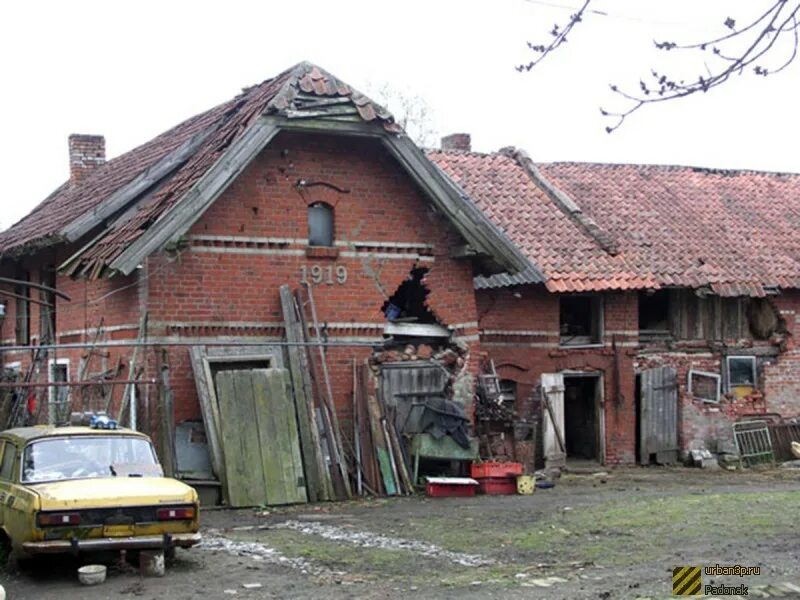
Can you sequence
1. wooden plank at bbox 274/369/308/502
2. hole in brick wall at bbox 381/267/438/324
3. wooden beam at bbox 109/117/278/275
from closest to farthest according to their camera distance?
wooden beam at bbox 109/117/278/275 < wooden plank at bbox 274/369/308/502 < hole in brick wall at bbox 381/267/438/324

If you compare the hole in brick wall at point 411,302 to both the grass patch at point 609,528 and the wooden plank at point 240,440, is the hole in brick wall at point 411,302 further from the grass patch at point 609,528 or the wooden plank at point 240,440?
the grass patch at point 609,528

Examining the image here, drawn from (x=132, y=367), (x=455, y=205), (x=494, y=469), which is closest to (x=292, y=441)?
(x=132, y=367)

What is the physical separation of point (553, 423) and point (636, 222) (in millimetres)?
5787

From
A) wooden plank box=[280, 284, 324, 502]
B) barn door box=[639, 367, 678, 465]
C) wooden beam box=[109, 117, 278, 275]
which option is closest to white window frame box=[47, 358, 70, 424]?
wooden beam box=[109, 117, 278, 275]

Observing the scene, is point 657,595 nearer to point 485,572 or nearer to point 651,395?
point 485,572

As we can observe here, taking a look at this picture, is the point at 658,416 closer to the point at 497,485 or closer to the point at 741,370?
the point at 741,370

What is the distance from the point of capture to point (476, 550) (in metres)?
13.4

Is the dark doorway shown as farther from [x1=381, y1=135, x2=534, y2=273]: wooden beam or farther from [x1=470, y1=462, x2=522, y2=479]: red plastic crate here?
[x1=381, y1=135, x2=534, y2=273]: wooden beam

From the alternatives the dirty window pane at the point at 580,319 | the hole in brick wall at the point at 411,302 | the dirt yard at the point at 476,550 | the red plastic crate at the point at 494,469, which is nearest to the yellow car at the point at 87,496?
the dirt yard at the point at 476,550

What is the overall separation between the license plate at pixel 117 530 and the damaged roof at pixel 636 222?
13.0 m

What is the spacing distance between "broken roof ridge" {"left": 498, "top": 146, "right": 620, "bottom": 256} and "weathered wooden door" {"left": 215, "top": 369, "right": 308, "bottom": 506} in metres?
9.89

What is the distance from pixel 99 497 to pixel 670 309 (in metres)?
17.0

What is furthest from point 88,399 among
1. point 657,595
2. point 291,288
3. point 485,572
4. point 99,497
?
point 657,595

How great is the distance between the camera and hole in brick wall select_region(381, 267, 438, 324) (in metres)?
20.3
